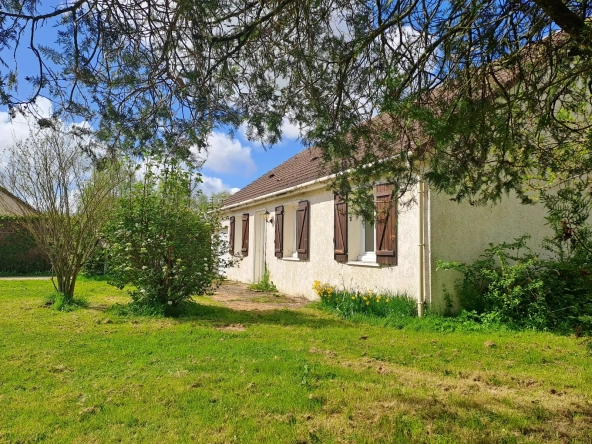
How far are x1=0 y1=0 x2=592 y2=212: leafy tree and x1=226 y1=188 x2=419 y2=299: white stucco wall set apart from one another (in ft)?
7.58

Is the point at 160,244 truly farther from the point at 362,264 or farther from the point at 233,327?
the point at 362,264

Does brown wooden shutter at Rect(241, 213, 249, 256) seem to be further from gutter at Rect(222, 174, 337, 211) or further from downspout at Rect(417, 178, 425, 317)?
downspout at Rect(417, 178, 425, 317)

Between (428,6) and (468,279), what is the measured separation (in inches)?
187

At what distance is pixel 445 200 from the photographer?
7.13m

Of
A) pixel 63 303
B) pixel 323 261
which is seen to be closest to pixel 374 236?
pixel 323 261

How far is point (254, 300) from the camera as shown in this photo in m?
9.88

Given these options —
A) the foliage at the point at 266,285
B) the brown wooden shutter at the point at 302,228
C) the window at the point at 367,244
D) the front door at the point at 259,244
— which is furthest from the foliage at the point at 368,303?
the front door at the point at 259,244

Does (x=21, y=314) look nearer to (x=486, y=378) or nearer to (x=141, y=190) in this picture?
(x=141, y=190)

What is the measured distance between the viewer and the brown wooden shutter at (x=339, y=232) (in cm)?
883

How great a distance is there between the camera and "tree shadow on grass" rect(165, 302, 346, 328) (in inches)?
270

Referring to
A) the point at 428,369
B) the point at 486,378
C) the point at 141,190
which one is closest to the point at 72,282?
the point at 141,190

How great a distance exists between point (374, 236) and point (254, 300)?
3.27m

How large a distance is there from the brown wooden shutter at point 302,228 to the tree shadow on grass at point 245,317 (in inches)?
101

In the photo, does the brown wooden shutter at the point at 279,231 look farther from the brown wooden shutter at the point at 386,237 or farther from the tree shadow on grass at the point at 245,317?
the brown wooden shutter at the point at 386,237
